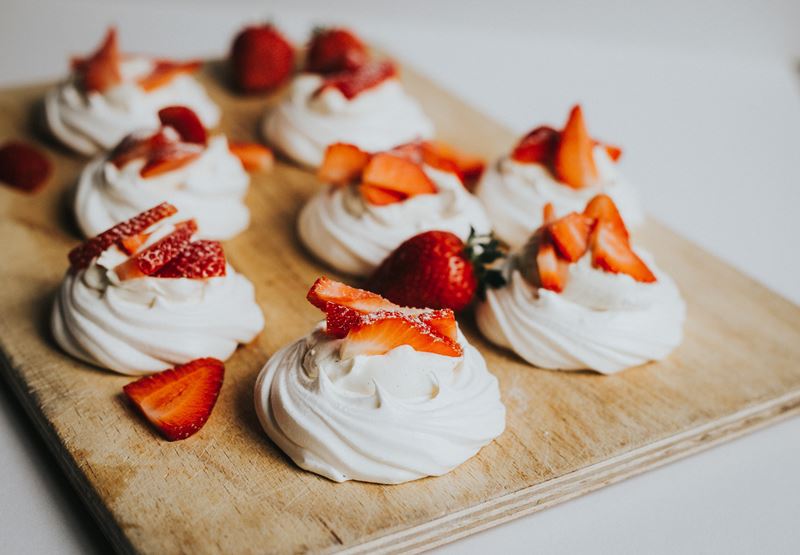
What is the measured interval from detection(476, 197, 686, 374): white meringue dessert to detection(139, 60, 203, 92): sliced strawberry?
6.60 feet

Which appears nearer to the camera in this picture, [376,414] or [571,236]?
[376,414]

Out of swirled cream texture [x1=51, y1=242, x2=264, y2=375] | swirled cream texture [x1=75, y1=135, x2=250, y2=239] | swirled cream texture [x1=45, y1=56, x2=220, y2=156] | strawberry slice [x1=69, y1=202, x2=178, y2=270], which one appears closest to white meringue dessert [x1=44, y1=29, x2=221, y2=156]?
swirled cream texture [x1=45, y1=56, x2=220, y2=156]

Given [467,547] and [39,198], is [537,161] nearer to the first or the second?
[467,547]

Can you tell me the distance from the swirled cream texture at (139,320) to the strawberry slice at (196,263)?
0.02 m

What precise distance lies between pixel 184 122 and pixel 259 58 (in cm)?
114

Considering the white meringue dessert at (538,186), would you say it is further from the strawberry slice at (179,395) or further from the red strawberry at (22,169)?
the red strawberry at (22,169)

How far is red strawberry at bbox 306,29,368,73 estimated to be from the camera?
4.70 meters

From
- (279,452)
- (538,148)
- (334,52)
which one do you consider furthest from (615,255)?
(334,52)

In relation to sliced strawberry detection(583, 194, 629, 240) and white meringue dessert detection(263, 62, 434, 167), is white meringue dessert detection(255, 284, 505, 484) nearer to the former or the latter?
sliced strawberry detection(583, 194, 629, 240)

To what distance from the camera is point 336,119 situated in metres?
4.39

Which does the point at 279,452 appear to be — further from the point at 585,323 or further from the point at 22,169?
the point at 22,169

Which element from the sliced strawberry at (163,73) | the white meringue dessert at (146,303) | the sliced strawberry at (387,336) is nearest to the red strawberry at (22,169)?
the sliced strawberry at (163,73)

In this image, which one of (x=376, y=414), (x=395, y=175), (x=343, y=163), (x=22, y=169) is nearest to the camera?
(x=376, y=414)

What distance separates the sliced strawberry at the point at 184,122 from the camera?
386cm
